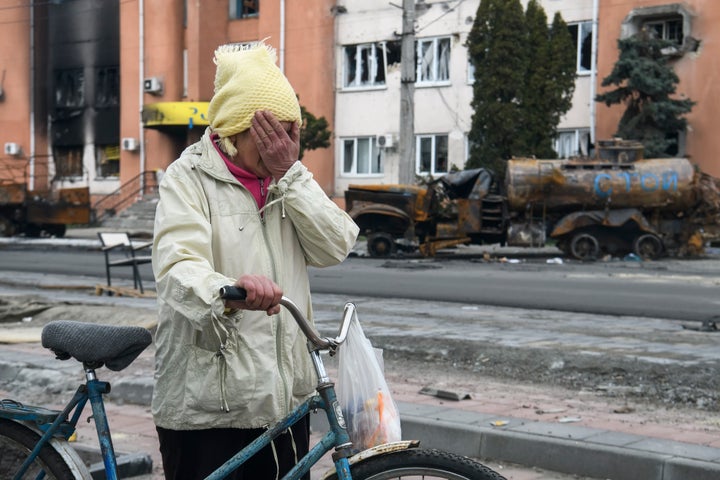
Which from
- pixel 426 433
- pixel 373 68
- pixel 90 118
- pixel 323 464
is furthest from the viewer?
pixel 90 118

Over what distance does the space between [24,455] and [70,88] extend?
144 feet

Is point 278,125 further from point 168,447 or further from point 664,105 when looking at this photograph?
point 664,105

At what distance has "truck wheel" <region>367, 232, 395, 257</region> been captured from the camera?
25219 millimetres

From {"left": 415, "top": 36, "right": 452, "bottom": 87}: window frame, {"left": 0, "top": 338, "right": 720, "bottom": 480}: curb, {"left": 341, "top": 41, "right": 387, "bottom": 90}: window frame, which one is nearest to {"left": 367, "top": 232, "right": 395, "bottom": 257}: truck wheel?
{"left": 415, "top": 36, "right": 452, "bottom": 87}: window frame

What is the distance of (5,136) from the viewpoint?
152 feet

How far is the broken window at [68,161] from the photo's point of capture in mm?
45656

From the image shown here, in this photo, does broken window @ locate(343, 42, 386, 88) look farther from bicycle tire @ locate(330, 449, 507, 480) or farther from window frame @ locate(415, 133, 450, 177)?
bicycle tire @ locate(330, 449, 507, 480)

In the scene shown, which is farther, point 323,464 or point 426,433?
point 426,433

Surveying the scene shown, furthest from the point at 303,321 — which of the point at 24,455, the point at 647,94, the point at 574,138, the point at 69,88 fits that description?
the point at 69,88

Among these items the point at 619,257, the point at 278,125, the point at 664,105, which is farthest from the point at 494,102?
the point at 278,125

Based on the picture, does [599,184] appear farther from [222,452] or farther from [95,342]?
[222,452]

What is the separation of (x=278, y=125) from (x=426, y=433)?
10.7 feet

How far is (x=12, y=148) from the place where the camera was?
4550 cm

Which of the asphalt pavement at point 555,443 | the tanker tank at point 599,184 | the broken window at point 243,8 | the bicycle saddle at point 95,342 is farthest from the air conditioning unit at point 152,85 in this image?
the bicycle saddle at point 95,342
